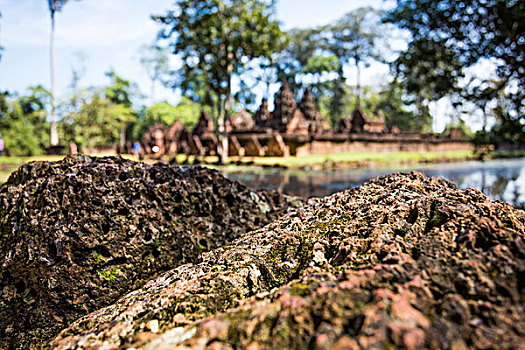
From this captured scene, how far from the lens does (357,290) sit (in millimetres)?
1157

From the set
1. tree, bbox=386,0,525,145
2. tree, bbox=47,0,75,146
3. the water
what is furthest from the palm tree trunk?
tree, bbox=386,0,525,145

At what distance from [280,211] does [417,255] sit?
2832 millimetres

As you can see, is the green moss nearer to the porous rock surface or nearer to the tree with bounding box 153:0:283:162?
the porous rock surface

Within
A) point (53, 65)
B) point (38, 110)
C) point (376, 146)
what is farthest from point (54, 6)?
point (376, 146)

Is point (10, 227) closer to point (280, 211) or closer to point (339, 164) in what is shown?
point (280, 211)

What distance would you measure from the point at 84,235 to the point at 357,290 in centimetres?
220

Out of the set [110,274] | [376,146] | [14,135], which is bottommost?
[110,274]

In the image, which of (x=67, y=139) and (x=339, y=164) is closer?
(x=339, y=164)

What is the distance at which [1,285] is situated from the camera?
2373 mm

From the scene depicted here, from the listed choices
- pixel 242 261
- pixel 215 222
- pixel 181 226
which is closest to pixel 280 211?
pixel 215 222

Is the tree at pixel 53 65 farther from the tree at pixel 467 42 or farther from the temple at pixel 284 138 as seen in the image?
the tree at pixel 467 42

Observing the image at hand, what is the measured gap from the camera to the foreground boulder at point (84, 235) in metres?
2.31

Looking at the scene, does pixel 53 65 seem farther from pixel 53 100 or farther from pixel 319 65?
pixel 319 65

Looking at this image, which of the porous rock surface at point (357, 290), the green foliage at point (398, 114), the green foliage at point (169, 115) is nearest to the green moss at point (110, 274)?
the porous rock surface at point (357, 290)
